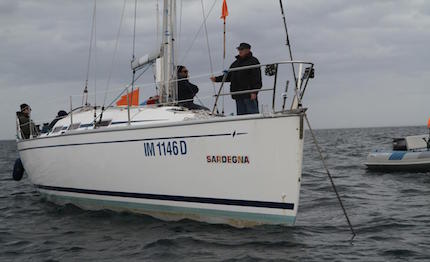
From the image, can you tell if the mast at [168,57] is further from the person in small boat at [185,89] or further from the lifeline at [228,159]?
the lifeline at [228,159]

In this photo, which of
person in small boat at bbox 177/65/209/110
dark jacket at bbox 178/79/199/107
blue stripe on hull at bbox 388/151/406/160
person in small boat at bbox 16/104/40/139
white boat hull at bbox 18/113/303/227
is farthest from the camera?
blue stripe on hull at bbox 388/151/406/160

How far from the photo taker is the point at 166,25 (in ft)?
32.0

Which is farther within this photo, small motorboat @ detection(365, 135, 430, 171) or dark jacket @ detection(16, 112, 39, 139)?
small motorboat @ detection(365, 135, 430, 171)

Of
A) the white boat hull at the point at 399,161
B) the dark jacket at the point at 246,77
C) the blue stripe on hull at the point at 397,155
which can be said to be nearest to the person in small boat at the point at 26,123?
the dark jacket at the point at 246,77

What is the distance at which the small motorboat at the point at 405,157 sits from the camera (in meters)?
15.0

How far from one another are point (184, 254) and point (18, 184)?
11.8 m

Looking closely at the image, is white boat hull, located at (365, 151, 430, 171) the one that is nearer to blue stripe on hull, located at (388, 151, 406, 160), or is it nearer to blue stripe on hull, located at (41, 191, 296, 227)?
blue stripe on hull, located at (388, 151, 406, 160)

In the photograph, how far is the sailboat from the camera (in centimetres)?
679

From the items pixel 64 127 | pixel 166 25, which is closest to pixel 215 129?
pixel 166 25

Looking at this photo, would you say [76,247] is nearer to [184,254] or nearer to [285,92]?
[184,254]

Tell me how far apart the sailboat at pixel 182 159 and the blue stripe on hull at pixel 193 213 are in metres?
0.02

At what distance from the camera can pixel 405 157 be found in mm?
15453

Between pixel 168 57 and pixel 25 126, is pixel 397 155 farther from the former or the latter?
pixel 25 126

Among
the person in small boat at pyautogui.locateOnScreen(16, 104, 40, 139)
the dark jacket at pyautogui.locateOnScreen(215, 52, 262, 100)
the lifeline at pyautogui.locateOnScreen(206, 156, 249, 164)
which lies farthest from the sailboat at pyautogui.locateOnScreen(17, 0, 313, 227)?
the person in small boat at pyautogui.locateOnScreen(16, 104, 40, 139)
